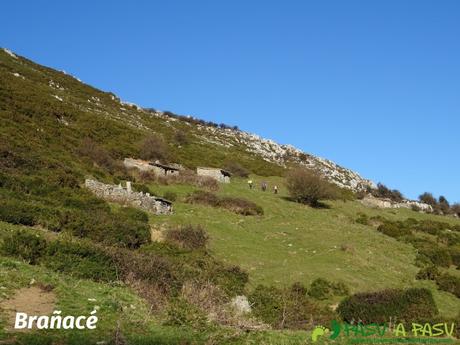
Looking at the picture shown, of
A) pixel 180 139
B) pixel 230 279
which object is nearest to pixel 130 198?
pixel 230 279

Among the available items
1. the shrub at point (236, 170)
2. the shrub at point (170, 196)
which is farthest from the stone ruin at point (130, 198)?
the shrub at point (236, 170)

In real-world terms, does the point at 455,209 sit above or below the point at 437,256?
above

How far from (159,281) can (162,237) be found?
33.2 ft

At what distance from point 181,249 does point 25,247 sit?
8.81 metres

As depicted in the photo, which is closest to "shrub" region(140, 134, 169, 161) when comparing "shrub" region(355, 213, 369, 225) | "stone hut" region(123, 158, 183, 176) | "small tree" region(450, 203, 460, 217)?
"stone hut" region(123, 158, 183, 176)

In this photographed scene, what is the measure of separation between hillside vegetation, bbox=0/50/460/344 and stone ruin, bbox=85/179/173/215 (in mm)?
990

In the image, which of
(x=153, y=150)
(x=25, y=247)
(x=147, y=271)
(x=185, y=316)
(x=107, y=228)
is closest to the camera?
(x=185, y=316)

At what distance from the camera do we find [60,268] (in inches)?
595

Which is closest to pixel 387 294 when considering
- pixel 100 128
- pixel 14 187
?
pixel 14 187

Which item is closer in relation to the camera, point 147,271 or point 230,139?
point 147,271

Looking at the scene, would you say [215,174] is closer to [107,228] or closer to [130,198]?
[130,198]

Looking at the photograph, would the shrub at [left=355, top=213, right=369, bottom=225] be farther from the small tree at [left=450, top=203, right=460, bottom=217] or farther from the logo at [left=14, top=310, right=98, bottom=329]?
the logo at [left=14, top=310, right=98, bottom=329]

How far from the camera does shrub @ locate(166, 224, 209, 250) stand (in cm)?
2469

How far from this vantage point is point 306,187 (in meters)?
42.5
